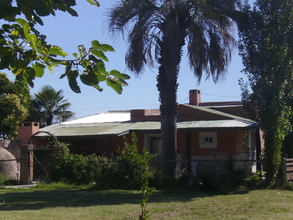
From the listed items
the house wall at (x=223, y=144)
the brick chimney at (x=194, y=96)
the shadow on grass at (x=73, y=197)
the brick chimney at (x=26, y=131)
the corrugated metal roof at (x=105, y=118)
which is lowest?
the shadow on grass at (x=73, y=197)

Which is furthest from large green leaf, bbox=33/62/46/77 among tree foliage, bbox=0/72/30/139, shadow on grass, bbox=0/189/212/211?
tree foliage, bbox=0/72/30/139

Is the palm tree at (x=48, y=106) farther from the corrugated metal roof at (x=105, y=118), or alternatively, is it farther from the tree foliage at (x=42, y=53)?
the tree foliage at (x=42, y=53)

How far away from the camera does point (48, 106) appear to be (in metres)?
39.5

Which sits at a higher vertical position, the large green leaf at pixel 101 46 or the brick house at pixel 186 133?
the large green leaf at pixel 101 46

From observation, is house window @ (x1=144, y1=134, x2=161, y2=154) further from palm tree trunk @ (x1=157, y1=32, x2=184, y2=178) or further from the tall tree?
the tall tree

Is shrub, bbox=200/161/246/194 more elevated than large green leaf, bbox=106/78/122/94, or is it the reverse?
large green leaf, bbox=106/78/122/94

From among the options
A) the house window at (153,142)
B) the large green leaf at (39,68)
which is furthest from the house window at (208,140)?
the large green leaf at (39,68)

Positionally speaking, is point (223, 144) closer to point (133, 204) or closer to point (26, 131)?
point (133, 204)

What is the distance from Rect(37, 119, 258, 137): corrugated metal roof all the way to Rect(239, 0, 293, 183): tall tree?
8.96 feet

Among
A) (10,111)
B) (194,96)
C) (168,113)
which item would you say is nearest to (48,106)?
(10,111)

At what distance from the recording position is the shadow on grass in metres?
13.2

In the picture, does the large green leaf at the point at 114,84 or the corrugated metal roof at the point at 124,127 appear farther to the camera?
the corrugated metal roof at the point at 124,127

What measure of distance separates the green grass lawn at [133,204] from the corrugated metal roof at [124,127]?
227 inches

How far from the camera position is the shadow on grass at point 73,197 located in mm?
13195
